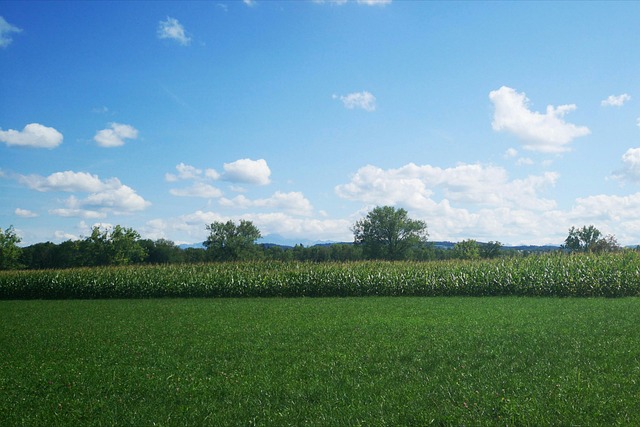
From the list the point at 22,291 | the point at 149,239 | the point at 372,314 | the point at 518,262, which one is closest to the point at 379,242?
the point at 149,239

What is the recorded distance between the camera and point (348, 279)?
2852 centimetres

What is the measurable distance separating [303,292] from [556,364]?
69.1 ft

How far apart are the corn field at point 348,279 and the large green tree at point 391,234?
5484 cm

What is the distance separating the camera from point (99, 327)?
1525 centimetres

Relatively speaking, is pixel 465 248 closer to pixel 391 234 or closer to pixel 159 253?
pixel 391 234

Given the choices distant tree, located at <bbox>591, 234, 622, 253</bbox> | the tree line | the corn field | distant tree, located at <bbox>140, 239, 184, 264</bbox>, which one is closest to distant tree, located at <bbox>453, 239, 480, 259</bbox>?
the tree line

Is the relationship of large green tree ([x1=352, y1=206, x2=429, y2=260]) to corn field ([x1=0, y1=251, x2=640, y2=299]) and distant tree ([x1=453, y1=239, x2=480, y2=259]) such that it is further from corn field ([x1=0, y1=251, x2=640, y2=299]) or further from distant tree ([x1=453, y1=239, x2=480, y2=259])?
corn field ([x1=0, y1=251, x2=640, y2=299])

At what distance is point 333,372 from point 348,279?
65.5 ft

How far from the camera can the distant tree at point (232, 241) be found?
86438mm

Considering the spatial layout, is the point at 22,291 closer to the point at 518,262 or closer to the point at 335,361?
the point at 335,361

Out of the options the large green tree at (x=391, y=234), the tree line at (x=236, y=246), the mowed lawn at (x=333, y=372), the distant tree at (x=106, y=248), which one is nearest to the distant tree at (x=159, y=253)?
the tree line at (x=236, y=246)

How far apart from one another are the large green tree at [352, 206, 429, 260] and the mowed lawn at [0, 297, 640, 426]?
70550 mm

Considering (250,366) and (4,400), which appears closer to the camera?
(4,400)

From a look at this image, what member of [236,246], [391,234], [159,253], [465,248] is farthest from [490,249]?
[159,253]
